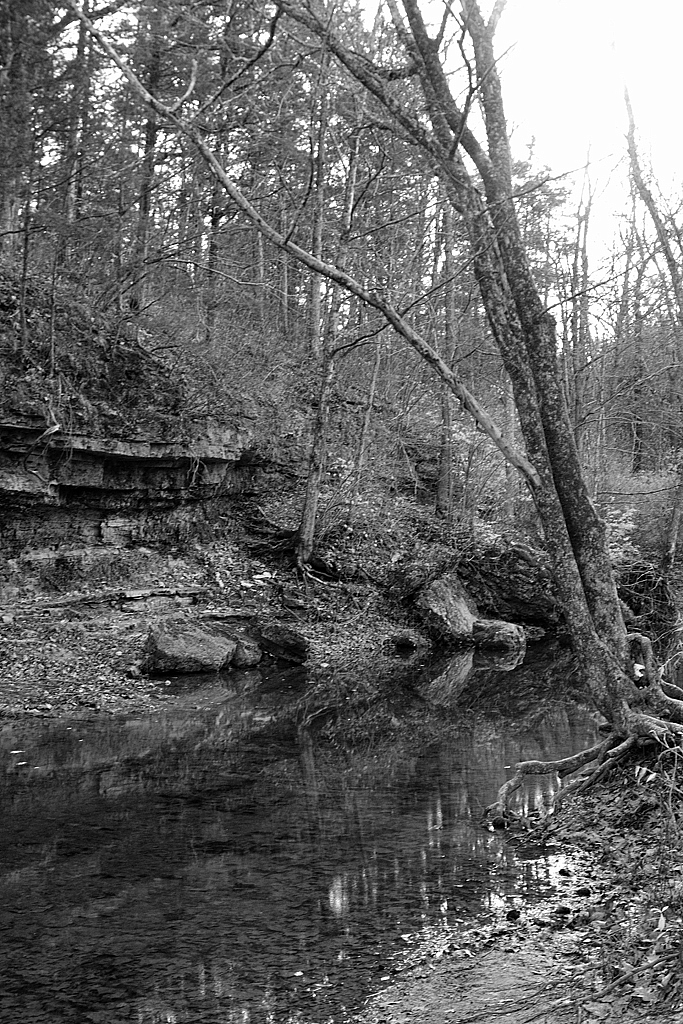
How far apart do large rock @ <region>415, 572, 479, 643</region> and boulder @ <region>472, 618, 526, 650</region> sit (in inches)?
6.3

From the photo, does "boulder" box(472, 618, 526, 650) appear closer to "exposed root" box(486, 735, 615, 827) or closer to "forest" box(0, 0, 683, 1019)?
"forest" box(0, 0, 683, 1019)

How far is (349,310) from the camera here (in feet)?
76.3

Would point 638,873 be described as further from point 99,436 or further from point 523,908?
point 99,436

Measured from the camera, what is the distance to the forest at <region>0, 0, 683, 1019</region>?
44.9 feet

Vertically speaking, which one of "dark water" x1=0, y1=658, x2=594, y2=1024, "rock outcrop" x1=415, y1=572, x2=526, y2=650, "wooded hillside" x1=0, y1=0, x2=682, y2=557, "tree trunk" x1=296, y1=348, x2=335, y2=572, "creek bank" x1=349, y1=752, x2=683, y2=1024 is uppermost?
"wooded hillside" x1=0, y1=0, x2=682, y2=557

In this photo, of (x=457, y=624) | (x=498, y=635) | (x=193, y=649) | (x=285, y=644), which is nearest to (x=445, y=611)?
(x=457, y=624)

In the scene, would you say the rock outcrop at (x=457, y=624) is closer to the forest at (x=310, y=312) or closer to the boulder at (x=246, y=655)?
the forest at (x=310, y=312)

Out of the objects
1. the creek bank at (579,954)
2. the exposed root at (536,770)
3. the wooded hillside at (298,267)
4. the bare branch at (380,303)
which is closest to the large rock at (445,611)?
the wooded hillside at (298,267)

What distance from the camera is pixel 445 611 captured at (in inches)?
661

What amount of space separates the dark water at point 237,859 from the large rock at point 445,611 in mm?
5353

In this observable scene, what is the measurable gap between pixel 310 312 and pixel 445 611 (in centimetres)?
1068

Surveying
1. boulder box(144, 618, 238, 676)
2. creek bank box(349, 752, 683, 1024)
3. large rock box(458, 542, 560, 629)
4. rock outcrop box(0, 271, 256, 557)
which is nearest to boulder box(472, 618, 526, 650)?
large rock box(458, 542, 560, 629)

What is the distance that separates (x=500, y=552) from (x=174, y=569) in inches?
Result: 271

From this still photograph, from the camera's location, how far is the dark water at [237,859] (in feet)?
15.3
